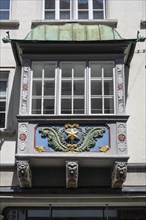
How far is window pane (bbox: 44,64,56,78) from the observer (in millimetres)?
16375

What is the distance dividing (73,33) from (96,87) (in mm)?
2017

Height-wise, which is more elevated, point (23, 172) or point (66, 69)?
point (66, 69)

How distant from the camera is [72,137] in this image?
15.4 meters

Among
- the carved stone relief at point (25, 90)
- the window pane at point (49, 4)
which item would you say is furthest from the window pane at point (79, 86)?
the window pane at point (49, 4)

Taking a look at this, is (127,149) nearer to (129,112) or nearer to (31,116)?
(129,112)

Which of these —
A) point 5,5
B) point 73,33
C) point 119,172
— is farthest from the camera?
point 5,5

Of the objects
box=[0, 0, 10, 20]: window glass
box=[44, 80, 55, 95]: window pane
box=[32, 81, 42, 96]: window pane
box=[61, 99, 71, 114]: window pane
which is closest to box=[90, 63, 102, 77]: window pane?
box=[61, 99, 71, 114]: window pane

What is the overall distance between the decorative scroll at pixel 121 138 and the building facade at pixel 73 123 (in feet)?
0.10

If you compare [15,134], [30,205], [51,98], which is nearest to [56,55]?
[51,98]

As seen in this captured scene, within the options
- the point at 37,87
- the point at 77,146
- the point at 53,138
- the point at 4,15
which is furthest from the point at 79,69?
the point at 4,15

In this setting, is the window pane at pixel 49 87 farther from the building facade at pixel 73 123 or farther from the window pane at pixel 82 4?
the window pane at pixel 82 4

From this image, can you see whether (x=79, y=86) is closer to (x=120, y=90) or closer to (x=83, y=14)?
(x=120, y=90)

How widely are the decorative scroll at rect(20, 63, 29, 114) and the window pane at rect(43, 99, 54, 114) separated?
1.98 ft

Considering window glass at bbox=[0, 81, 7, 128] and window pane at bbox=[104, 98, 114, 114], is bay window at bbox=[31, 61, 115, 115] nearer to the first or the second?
window pane at bbox=[104, 98, 114, 114]
